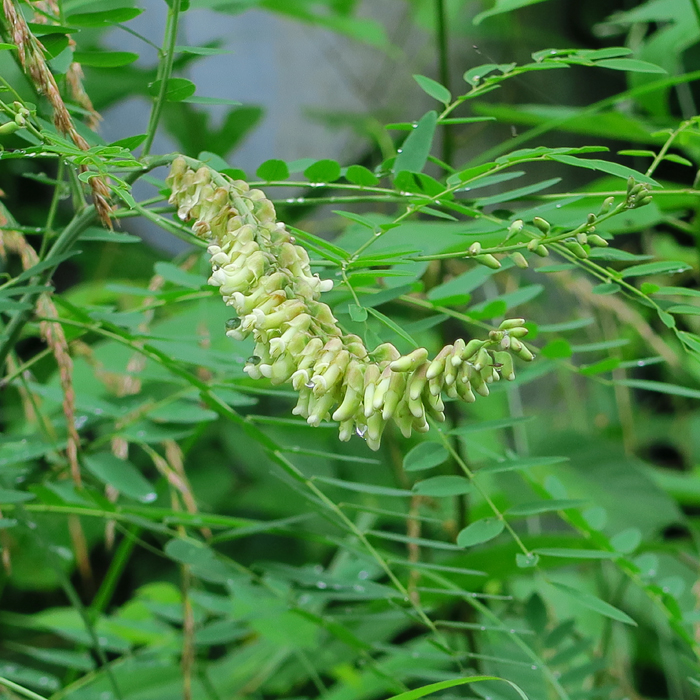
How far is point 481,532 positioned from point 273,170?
17cm

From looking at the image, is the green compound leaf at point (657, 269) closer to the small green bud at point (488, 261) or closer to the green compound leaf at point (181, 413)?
the small green bud at point (488, 261)

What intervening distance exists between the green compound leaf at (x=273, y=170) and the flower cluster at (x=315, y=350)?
0.29 feet

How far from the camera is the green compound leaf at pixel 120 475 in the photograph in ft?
1.22

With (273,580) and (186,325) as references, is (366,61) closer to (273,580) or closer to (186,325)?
(186,325)

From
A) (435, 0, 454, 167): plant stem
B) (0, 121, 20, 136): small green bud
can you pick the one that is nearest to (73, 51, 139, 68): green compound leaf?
(0, 121, 20, 136): small green bud

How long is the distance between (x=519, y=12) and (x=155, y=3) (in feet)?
2.08

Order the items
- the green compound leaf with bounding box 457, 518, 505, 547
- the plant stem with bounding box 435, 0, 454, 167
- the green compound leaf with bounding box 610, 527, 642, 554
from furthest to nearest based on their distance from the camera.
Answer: the plant stem with bounding box 435, 0, 454, 167
the green compound leaf with bounding box 610, 527, 642, 554
the green compound leaf with bounding box 457, 518, 505, 547

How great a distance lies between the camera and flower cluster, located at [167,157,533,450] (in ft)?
0.62

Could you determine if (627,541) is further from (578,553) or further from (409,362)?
(409,362)

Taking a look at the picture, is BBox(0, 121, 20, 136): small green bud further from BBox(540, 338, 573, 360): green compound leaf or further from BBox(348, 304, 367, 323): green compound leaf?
BBox(540, 338, 573, 360): green compound leaf

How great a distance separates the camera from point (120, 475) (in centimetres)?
38

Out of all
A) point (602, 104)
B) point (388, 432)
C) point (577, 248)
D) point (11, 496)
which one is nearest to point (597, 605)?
point (577, 248)

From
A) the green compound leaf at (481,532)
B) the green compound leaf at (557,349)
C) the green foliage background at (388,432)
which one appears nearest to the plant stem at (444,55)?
the green foliage background at (388,432)

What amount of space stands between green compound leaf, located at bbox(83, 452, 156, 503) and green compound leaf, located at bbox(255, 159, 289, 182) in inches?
6.7
